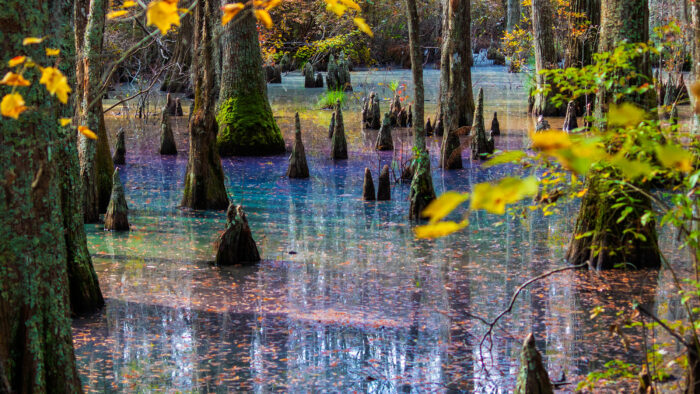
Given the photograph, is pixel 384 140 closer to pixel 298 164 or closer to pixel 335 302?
pixel 298 164

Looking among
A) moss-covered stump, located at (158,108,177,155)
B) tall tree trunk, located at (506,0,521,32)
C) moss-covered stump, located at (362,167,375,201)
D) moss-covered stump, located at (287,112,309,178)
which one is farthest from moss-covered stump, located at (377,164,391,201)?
tall tree trunk, located at (506,0,521,32)

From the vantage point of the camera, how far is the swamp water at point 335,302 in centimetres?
445

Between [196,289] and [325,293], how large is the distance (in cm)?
100

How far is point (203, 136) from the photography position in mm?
8492

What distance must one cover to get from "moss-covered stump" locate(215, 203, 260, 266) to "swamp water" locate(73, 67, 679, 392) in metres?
0.14

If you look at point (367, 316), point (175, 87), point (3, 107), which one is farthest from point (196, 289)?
point (175, 87)

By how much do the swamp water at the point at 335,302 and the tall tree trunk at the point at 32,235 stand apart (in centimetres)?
93

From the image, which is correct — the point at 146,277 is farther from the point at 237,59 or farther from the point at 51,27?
the point at 237,59

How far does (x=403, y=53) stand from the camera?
111ft

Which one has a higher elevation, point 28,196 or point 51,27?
point 51,27

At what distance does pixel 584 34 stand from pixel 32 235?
49.9 feet

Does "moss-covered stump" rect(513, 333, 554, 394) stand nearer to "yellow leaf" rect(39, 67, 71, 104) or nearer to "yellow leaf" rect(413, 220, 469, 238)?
"yellow leaf" rect(413, 220, 469, 238)

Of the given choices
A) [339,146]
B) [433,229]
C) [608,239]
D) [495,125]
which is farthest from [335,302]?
[495,125]

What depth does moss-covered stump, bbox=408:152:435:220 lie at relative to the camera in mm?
8352
